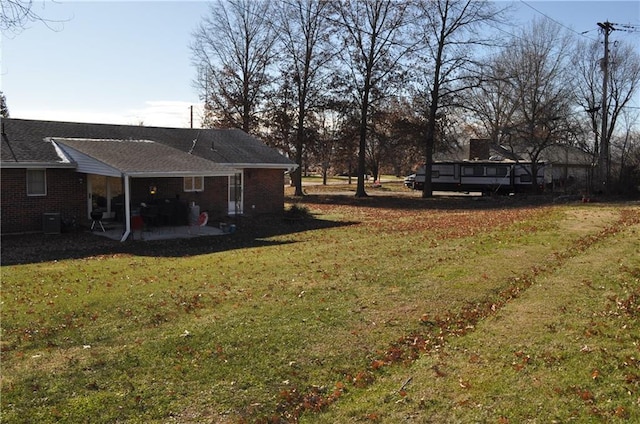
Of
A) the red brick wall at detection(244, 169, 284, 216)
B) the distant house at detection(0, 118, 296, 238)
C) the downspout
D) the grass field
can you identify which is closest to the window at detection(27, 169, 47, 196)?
the distant house at detection(0, 118, 296, 238)

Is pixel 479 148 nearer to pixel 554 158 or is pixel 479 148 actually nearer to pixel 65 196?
pixel 554 158

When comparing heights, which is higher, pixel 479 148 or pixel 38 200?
pixel 479 148

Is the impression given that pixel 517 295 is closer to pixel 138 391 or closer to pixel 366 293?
pixel 366 293

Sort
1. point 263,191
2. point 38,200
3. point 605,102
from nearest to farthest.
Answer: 1. point 38,200
2. point 263,191
3. point 605,102

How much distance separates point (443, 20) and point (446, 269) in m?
31.5

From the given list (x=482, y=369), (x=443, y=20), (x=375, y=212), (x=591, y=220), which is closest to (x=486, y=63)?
(x=443, y=20)

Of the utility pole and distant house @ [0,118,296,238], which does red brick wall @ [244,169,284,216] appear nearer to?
distant house @ [0,118,296,238]

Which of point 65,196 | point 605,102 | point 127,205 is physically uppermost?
point 605,102

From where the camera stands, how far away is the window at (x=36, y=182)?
18.5 metres

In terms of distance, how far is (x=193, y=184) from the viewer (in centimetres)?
2277

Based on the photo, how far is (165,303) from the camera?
8.91 meters

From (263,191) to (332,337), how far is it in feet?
63.4

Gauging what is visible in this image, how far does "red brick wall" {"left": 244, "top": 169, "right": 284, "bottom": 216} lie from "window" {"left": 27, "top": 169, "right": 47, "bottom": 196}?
29.4ft

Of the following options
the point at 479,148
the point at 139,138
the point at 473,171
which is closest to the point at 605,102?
the point at 473,171
